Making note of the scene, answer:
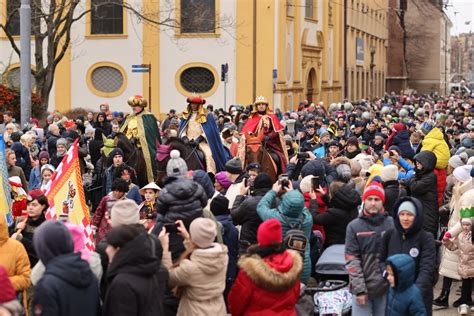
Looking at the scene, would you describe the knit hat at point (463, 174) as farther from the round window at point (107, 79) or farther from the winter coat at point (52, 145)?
the round window at point (107, 79)

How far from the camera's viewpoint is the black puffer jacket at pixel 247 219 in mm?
10539

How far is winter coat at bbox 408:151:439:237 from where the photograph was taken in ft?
44.5

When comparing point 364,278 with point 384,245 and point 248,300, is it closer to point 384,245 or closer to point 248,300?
point 384,245

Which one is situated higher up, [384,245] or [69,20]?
[69,20]

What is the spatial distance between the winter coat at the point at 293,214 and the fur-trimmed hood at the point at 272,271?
62.9 inches

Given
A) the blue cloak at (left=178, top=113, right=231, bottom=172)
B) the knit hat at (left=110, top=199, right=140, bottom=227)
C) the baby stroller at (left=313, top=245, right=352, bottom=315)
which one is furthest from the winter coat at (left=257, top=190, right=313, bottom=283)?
the blue cloak at (left=178, top=113, right=231, bottom=172)

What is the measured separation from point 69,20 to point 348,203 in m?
24.6

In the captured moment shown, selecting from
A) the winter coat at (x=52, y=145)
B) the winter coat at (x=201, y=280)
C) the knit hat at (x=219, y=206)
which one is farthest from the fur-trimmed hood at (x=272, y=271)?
the winter coat at (x=52, y=145)

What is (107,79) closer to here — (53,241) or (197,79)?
(197,79)

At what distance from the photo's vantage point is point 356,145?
56.3 feet

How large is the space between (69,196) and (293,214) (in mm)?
2854

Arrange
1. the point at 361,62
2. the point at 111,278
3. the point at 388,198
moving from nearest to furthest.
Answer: the point at 111,278 → the point at 388,198 → the point at 361,62

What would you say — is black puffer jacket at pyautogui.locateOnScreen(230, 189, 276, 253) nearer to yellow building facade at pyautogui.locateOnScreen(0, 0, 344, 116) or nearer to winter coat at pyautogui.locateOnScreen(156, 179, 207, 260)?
winter coat at pyautogui.locateOnScreen(156, 179, 207, 260)

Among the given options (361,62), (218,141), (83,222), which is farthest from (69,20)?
(361,62)
